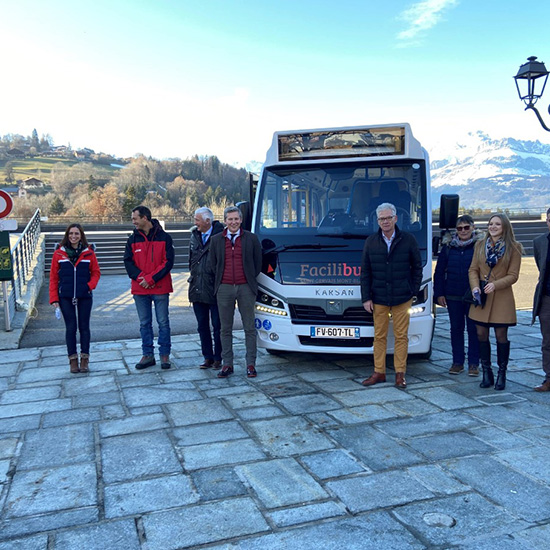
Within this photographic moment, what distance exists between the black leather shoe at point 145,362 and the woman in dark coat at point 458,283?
363cm

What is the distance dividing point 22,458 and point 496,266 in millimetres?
4806

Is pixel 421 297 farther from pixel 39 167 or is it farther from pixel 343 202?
pixel 39 167

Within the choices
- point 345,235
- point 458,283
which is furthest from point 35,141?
point 458,283

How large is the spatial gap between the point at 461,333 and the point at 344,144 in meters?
2.71

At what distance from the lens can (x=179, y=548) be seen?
9.62ft

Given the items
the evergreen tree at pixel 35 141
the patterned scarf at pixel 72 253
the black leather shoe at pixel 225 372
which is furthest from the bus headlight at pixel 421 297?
the evergreen tree at pixel 35 141

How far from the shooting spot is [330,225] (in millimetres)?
6605

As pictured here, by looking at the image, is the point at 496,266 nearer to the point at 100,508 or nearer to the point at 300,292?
the point at 300,292

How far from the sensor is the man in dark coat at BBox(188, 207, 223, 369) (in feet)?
21.4

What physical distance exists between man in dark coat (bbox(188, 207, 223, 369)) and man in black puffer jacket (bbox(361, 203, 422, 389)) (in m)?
1.88

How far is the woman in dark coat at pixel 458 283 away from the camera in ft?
20.6

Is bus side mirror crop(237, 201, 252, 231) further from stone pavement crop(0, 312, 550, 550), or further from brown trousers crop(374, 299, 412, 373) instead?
brown trousers crop(374, 299, 412, 373)

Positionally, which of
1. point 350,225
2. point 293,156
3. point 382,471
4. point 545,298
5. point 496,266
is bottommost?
point 382,471

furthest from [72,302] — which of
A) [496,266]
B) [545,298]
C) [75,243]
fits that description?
[545,298]
